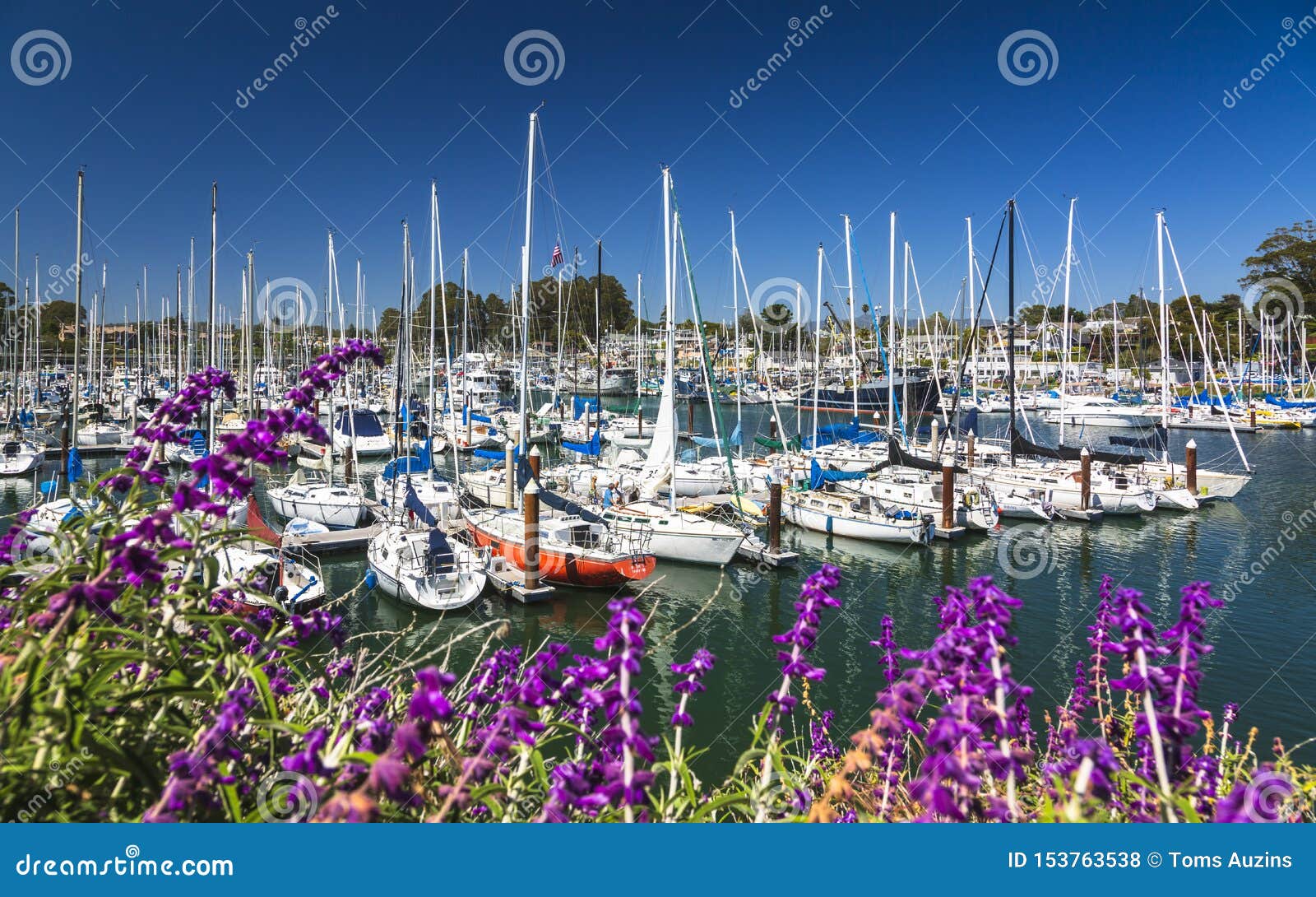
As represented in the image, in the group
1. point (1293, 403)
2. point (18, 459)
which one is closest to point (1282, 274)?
point (1293, 403)

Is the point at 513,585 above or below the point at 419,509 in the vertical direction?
below

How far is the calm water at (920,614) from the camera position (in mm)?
13008

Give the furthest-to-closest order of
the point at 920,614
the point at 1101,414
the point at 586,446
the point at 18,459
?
the point at 1101,414, the point at 586,446, the point at 18,459, the point at 920,614

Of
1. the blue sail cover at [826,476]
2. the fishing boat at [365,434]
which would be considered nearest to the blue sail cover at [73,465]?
the fishing boat at [365,434]

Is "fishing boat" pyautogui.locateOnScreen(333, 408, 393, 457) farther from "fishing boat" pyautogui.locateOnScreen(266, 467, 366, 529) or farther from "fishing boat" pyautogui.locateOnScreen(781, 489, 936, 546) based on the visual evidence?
"fishing boat" pyautogui.locateOnScreen(781, 489, 936, 546)

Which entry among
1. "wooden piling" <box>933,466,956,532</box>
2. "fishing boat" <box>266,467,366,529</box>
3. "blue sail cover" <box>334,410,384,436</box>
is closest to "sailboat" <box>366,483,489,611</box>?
"fishing boat" <box>266,467,366,529</box>

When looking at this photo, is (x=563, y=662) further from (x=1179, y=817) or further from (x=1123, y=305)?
(x=1123, y=305)

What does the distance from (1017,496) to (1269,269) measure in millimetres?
79453

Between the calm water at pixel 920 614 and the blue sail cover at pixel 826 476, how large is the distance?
92.1 inches

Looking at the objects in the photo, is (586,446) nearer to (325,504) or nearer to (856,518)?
(325,504)

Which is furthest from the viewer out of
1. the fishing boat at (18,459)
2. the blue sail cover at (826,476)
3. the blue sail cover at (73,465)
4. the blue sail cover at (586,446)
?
the blue sail cover at (586,446)

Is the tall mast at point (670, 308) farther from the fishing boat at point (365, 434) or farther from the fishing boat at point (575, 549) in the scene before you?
the fishing boat at point (365, 434)

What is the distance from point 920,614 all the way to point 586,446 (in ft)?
76.0

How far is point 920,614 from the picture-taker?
58.1ft
